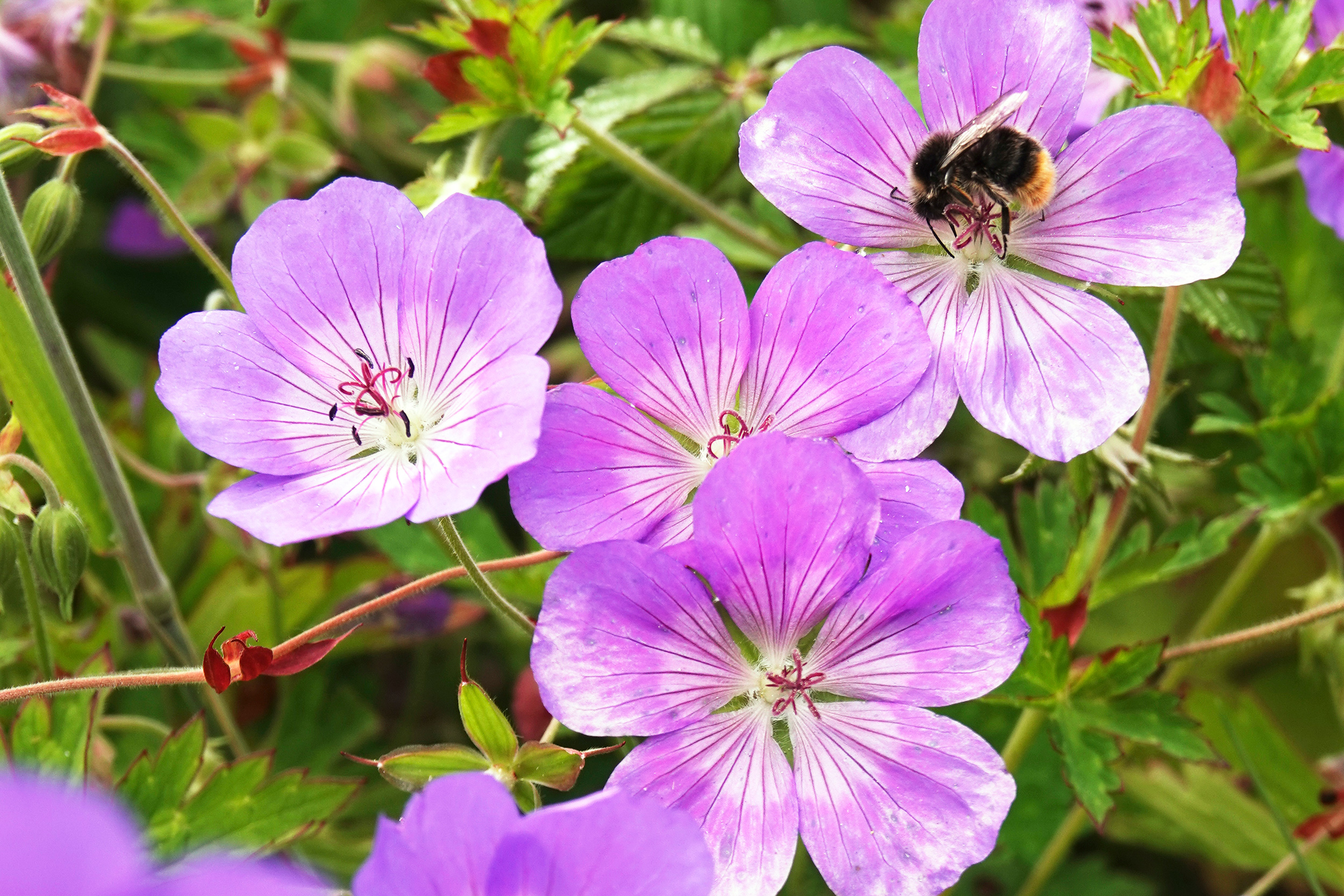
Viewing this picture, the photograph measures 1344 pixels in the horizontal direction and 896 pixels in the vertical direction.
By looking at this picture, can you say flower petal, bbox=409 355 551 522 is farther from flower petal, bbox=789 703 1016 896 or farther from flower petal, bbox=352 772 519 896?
flower petal, bbox=789 703 1016 896

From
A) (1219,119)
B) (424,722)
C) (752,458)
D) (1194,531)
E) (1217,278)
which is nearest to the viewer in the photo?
(752,458)

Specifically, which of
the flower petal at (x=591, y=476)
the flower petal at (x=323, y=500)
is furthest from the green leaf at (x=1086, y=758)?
the flower petal at (x=323, y=500)

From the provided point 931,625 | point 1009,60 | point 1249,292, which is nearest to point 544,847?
point 931,625

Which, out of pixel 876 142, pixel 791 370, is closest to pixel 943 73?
pixel 876 142

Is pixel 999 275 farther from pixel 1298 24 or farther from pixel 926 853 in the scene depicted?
pixel 926 853

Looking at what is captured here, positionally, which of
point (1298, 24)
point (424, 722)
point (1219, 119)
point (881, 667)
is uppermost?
point (1298, 24)

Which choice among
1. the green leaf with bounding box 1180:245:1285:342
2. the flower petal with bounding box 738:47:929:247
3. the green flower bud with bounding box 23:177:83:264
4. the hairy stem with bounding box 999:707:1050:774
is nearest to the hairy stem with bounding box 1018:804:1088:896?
the hairy stem with bounding box 999:707:1050:774

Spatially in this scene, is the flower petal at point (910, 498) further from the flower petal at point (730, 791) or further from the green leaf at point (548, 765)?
the green leaf at point (548, 765)
